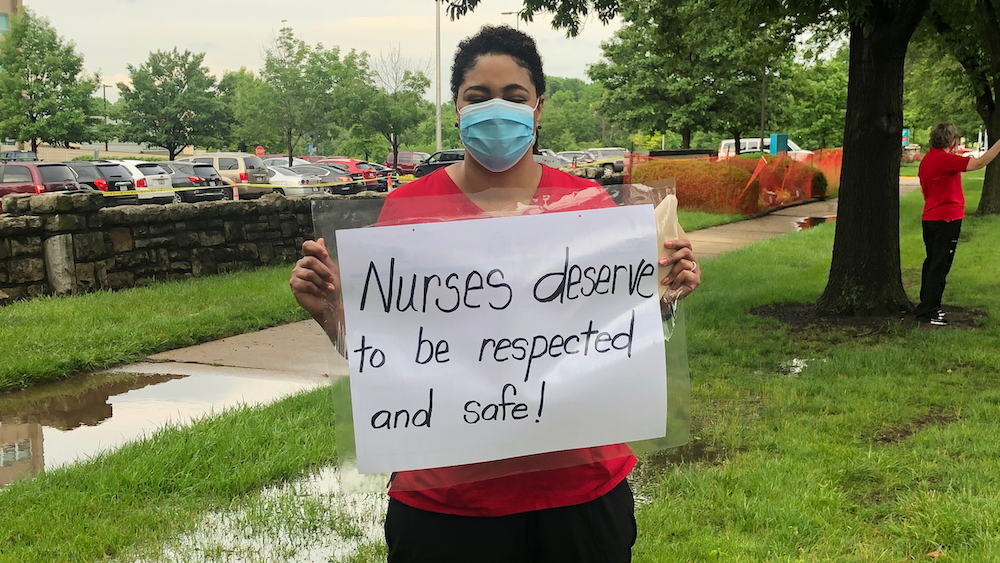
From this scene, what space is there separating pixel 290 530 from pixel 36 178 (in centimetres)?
1801

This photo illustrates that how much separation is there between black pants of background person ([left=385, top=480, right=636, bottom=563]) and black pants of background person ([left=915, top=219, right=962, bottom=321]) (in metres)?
6.87

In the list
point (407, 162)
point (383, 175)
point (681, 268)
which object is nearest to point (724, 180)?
point (681, 268)

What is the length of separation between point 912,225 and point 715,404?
12941 millimetres

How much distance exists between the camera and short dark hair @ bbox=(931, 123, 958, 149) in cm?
756

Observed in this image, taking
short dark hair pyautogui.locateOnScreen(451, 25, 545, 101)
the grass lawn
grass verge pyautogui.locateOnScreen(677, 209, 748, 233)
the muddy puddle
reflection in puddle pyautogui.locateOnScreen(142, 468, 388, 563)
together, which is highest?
short dark hair pyautogui.locateOnScreen(451, 25, 545, 101)

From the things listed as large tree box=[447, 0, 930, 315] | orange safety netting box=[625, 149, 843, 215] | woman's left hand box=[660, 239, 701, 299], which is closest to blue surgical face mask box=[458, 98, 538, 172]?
woman's left hand box=[660, 239, 701, 299]

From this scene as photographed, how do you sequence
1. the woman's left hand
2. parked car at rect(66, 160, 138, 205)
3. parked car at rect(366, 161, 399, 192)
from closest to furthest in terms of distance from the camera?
the woman's left hand
parked car at rect(66, 160, 138, 205)
parked car at rect(366, 161, 399, 192)

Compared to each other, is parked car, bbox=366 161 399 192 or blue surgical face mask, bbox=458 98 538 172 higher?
blue surgical face mask, bbox=458 98 538 172

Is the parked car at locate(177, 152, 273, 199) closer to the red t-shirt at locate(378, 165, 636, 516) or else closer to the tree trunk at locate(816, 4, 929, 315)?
the tree trunk at locate(816, 4, 929, 315)

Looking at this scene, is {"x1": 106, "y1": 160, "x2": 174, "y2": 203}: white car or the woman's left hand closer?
the woman's left hand

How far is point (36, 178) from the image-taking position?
739 inches

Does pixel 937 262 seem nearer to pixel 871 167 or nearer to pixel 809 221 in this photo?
pixel 871 167

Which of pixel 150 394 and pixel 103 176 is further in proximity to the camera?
pixel 103 176

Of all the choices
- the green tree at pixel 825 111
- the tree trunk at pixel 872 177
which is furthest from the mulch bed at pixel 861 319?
the green tree at pixel 825 111
